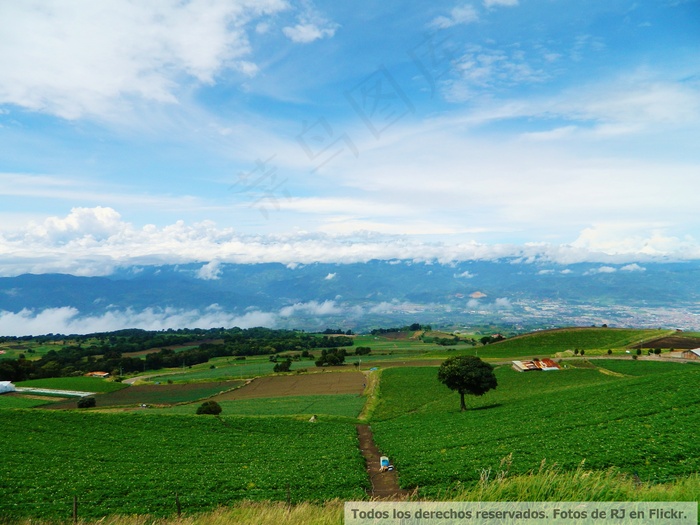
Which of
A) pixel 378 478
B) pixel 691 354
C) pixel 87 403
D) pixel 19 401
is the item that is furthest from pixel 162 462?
pixel 691 354

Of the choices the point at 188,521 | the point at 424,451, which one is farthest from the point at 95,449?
the point at 188,521

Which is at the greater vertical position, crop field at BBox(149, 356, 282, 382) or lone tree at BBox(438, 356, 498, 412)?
lone tree at BBox(438, 356, 498, 412)

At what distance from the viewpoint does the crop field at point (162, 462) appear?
67.8ft

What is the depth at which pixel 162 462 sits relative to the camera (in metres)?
27.4

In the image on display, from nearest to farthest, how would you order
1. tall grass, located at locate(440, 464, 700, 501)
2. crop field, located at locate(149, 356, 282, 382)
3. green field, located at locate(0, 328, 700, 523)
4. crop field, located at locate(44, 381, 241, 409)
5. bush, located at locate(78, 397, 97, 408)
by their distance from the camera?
tall grass, located at locate(440, 464, 700, 501) → green field, located at locate(0, 328, 700, 523) → bush, located at locate(78, 397, 97, 408) → crop field, located at locate(44, 381, 241, 409) → crop field, located at locate(149, 356, 282, 382)

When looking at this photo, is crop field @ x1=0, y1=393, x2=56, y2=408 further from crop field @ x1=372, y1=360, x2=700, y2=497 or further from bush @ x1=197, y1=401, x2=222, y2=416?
crop field @ x1=372, y1=360, x2=700, y2=497

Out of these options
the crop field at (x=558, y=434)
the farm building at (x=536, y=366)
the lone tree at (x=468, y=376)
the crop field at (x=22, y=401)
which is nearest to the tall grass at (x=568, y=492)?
the crop field at (x=558, y=434)

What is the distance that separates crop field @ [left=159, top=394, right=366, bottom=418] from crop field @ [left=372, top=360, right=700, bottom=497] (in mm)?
7981

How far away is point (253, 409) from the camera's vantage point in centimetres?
5812

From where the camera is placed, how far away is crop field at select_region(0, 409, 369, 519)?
67.8 feet

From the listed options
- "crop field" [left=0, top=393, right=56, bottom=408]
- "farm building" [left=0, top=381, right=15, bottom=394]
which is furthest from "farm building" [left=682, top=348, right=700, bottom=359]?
"farm building" [left=0, top=381, right=15, bottom=394]

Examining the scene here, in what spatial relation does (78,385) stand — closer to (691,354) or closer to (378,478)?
(378,478)

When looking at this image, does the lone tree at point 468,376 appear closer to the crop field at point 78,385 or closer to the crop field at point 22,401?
the crop field at point 22,401

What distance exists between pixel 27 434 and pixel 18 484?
48.0 feet
